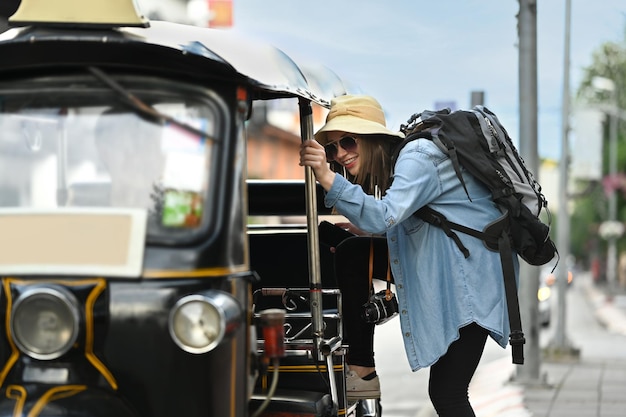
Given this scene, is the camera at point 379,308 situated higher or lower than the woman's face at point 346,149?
lower

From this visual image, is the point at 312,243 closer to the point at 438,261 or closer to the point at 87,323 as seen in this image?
the point at 438,261

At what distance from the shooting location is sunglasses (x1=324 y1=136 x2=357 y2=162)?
15.5ft

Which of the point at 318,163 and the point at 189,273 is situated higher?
the point at 318,163

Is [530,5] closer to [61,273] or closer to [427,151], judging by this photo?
[427,151]

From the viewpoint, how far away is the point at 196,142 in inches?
149

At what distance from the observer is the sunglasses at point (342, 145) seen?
471 cm

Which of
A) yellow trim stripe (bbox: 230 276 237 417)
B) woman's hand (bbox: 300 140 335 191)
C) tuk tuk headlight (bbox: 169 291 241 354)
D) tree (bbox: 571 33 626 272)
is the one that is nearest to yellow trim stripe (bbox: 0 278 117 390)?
tuk tuk headlight (bbox: 169 291 241 354)

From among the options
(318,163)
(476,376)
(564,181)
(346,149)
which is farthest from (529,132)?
(318,163)

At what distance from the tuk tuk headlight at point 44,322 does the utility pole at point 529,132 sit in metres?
8.02

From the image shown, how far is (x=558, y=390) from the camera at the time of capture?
10.9 meters

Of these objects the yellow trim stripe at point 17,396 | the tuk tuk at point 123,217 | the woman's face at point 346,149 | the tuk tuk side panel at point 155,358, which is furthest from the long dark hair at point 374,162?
the yellow trim stripe at point 17,396

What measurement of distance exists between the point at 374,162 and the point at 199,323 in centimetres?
152

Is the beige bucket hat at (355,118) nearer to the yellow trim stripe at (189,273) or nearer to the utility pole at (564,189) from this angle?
the yellow trim stripe at (189,273)

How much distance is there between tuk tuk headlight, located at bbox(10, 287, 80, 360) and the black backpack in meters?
1.63
